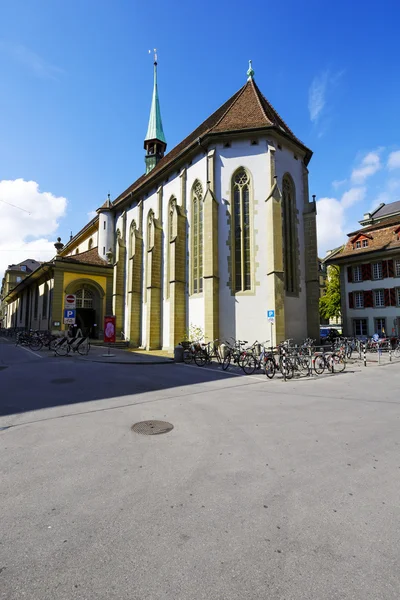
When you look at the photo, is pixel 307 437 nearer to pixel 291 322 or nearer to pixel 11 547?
pixel 11 547

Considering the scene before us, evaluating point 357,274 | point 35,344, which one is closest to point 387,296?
point 357,274

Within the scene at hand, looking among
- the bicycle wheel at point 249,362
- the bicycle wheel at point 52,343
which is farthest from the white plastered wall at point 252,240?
the bicycle wheel at point 52,343

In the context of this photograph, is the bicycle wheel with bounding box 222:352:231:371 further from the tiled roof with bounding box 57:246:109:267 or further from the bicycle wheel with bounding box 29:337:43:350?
the tiled roof with bounding box 57:246:109:267

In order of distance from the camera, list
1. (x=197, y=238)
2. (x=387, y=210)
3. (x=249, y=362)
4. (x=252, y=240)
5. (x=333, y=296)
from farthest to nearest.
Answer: (x=387, y=210)
(x=333, y=296)
(x=197, y=238)
(x=252, y=240)
(x=249, y=362)

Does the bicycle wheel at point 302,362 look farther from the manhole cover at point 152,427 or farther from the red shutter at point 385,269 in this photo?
the red shutter at point 385,269

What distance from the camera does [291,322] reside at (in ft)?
66.9

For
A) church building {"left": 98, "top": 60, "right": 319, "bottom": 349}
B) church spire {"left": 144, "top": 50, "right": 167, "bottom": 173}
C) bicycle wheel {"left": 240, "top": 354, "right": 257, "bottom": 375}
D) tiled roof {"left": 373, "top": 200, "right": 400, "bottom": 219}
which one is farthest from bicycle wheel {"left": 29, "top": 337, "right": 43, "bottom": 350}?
tiled roof {"left": 373, "top": 200, "right": 400, "bottom": 219}

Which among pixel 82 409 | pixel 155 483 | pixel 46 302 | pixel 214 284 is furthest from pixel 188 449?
pixel 46 302

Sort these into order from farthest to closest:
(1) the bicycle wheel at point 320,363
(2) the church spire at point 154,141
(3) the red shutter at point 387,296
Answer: (2) the church spire at point 154,141
(3) the red shutter at point 387,296
(1) the bicycle wheel at point 320,363

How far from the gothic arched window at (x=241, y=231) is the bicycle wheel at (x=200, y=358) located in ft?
19.8

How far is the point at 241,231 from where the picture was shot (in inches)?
810

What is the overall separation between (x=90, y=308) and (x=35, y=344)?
7742 mm

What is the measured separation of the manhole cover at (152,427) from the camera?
5395mm

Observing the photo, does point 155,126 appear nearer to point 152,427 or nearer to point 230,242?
point 230,242
